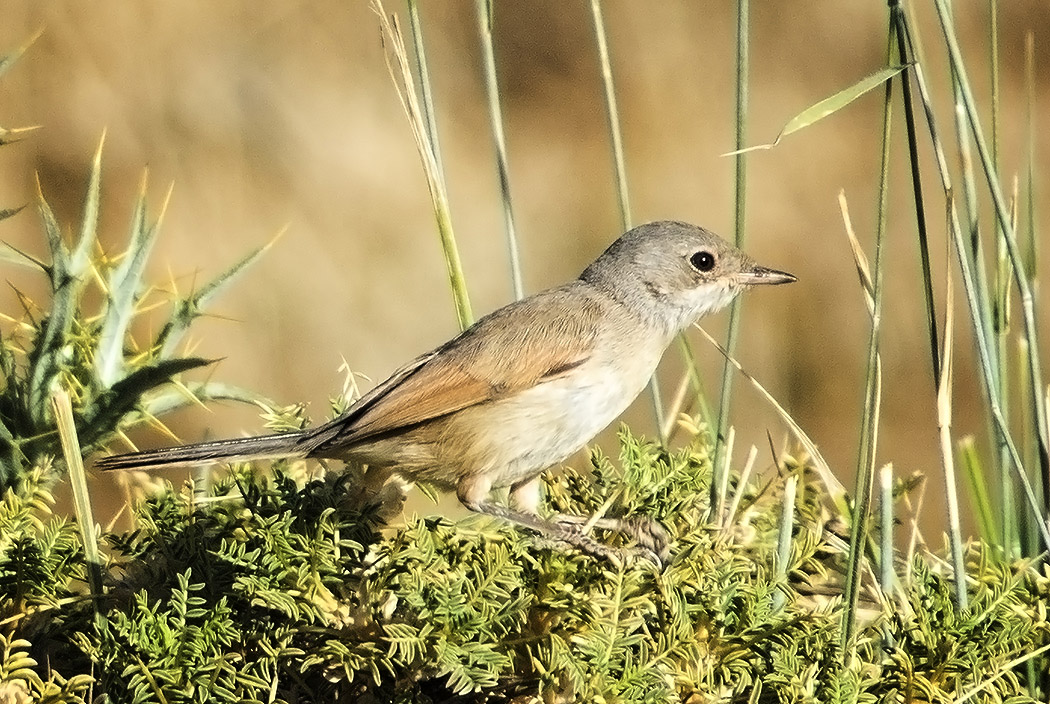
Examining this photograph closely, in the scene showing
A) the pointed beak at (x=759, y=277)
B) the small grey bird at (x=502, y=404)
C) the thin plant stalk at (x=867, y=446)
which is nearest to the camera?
the thin plant stalk at (x=867, y=446)

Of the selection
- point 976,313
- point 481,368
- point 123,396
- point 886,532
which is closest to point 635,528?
point 886,532

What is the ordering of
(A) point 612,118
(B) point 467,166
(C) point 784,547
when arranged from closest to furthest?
1. (C) point 784,547
2. (A) point 612,118
3. (B) point 467,166

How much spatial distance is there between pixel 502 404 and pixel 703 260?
67 centimetres

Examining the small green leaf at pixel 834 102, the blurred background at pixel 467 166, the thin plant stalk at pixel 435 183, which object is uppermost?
the small green leaf at pixel 834 102

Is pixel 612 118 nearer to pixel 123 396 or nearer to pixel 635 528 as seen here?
pixel 635 528

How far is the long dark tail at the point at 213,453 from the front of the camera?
2.19m

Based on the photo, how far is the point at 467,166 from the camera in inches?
208

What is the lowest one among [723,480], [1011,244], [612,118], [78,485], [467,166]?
[467,166]

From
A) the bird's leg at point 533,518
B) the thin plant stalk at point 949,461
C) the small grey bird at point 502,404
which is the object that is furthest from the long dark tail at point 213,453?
the thin plant stalk at point 949,461

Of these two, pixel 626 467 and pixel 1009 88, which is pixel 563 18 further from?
pixel 626 467

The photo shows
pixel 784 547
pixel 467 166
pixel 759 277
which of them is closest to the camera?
pixel 784 547

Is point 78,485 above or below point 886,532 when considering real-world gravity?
above

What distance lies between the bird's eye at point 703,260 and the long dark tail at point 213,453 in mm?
1052

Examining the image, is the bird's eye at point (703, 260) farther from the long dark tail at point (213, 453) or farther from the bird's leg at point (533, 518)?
the long dark tail at point (213, 453)
